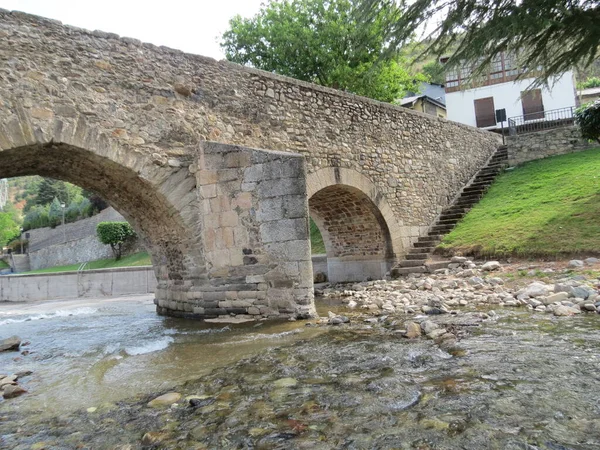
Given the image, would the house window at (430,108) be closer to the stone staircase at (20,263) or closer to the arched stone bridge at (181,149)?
the arched stone bridge at (181,149)

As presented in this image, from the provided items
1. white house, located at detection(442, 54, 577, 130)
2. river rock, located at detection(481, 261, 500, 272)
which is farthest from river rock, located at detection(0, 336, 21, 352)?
white house, located at detection(442, 54, 577, 130)

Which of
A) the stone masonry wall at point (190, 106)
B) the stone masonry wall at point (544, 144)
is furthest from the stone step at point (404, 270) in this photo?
the stone masonry wall at point (544, 144)

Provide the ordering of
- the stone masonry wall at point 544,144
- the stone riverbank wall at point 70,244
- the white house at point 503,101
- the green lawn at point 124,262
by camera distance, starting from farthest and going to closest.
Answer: the stone riverbank wall at point 70,244, the white house at point 503,101, the green lawn at point 124,262, the stone masonry wall at point 544,144

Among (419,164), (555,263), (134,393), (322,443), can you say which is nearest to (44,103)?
(134,393)

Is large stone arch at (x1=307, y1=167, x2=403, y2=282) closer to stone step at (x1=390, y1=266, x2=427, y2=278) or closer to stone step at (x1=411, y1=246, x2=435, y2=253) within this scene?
stone step at (x1=390, y1=266, x2=427, y2=278)

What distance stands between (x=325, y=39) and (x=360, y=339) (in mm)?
14793

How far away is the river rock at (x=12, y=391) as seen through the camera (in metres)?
3.43

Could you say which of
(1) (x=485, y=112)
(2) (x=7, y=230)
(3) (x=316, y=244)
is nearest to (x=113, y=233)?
(3) (x=316, y=244)

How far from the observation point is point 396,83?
60.0ft

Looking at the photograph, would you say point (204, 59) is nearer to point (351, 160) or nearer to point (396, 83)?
point (351, 160)

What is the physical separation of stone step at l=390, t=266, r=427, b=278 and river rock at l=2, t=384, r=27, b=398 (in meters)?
8.22

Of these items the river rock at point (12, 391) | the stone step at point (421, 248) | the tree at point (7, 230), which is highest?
the tree at point (7, 230)

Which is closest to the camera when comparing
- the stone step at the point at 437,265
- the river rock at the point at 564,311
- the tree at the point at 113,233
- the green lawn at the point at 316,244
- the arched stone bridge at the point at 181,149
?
the river rock at the point at 564,311

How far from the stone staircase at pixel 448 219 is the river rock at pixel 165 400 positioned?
779 cm
